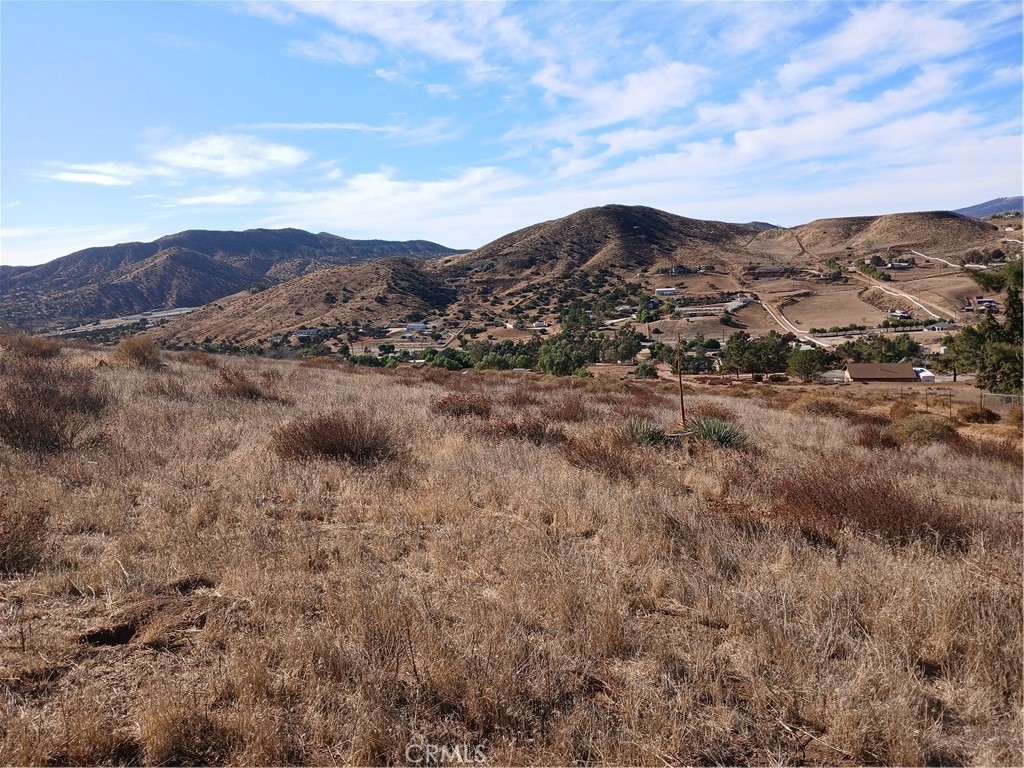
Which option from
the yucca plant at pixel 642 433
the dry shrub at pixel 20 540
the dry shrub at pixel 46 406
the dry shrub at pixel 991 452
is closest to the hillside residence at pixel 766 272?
the dry shrub at pixel 991 452

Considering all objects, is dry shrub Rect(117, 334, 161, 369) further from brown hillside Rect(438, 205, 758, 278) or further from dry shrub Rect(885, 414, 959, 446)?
brown hillside Rect(438, 205, 758, 278)

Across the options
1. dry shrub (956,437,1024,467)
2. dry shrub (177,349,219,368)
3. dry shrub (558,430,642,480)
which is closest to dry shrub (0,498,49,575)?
dry shrub (558,430,642,480)

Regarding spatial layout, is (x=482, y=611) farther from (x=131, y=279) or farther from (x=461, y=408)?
(x=131, y=279)

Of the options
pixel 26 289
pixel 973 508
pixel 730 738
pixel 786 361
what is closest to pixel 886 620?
pixel 730 738

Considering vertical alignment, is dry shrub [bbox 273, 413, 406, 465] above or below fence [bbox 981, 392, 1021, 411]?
above

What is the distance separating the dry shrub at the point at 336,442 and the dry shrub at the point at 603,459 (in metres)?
2.26

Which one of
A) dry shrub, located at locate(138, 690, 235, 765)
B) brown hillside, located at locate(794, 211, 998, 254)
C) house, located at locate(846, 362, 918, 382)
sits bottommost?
house, located at locate(846, 362, 918, 382)

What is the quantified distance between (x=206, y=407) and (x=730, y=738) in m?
9.51

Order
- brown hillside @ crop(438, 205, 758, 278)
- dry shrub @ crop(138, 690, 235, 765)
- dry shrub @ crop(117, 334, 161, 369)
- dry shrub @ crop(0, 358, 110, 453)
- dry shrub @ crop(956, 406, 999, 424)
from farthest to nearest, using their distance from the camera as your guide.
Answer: brown hillside @ crop(438, 205, 758, 278) → dry shrub @ crop(956, 406, 999, 424) → dry shrub @ crop(117, 334, 161, 369) → dry shrub @ crop(0, 358, 110, 453) → dry shrub @ crop(138, 690, 235, 765)

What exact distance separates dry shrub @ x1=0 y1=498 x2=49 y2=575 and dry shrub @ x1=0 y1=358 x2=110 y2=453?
2764 millimetres

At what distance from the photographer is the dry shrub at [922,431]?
14.3 metres

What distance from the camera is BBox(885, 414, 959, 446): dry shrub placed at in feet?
46.8

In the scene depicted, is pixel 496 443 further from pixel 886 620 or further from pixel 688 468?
pixel 886 620

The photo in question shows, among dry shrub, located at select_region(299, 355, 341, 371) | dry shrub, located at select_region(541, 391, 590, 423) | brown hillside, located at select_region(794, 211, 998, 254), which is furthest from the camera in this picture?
brown hillside, located at select_region(794, 211, 998, 254)
